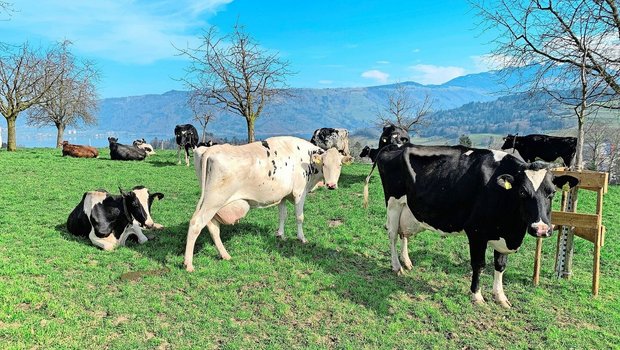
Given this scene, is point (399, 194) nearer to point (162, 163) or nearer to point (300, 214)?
point (300, 214)

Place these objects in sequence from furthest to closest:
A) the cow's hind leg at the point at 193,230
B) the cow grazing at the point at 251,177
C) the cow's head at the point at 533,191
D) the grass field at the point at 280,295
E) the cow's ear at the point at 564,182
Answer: the cow grazing at the point at 251,177, the cow's hind leg at the point at 193,230, the cow's ear at the point at 564,182, the cow's head at the point at 533,191, the grass field at the point at 280,295

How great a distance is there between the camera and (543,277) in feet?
24.8

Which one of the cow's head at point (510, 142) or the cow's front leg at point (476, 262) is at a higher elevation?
the cow's head at point (510, 142)

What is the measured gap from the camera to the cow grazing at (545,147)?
17.2m

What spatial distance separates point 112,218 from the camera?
27.0ft

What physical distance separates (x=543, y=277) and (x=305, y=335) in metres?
5.21

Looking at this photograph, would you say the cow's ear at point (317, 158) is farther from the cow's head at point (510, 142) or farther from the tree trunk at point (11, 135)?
the tree trunk at point (11, 135)

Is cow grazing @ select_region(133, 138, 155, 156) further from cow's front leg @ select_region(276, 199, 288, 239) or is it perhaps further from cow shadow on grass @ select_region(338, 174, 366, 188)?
cow's front leg @ select_region(276, 199, 288, 239)

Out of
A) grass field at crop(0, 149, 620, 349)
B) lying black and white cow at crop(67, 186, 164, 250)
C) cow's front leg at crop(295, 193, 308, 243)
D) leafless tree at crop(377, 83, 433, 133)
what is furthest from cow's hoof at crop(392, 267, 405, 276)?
leafless tree at crop(377, 83, 433, 133)

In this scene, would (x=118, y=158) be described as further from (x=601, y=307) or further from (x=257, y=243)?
(x=601, y=307)

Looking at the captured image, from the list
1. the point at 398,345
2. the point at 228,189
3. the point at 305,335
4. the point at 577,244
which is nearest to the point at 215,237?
the point at 228,189

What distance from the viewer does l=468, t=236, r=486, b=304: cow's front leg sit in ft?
20.5

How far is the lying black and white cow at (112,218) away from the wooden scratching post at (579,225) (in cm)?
784

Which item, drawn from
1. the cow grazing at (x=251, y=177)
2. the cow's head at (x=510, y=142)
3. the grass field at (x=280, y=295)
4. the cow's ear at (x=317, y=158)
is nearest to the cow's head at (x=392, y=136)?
the cow's head at (x=510, y=142)
